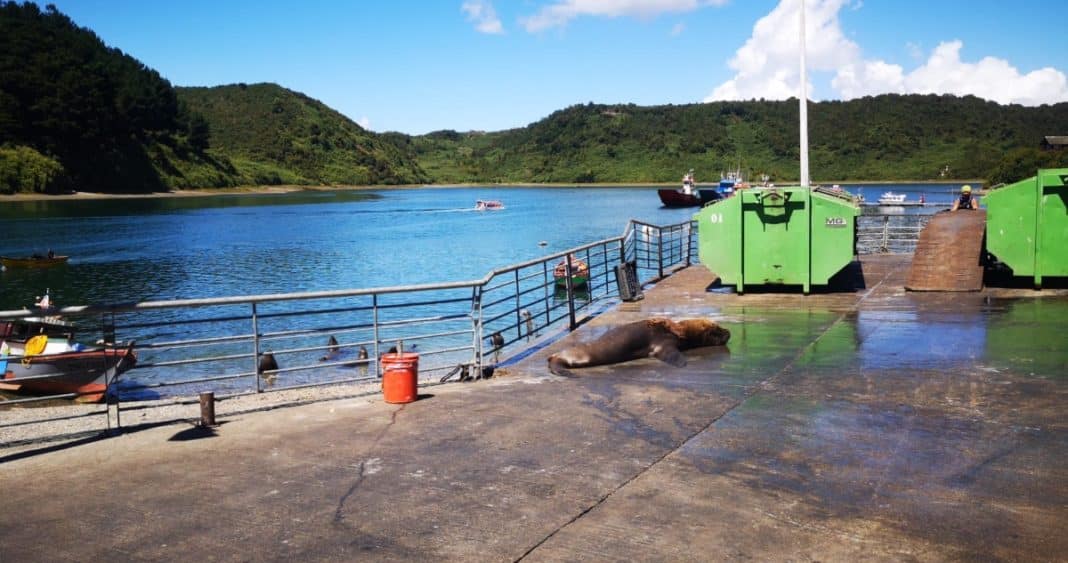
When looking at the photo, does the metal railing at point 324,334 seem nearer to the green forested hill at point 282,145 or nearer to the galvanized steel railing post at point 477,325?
the galvanized steel railing post at point 477,325

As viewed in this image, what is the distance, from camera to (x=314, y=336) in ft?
78.2

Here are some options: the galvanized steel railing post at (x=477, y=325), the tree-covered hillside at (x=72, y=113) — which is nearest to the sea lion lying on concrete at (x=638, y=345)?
the galvanized steel railing post at (x=477, y=325)

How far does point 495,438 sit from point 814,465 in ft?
9.18

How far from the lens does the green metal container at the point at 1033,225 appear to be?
15.9 metres

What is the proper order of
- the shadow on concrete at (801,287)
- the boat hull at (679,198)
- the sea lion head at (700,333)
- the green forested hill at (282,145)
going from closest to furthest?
the sea lion head at (700,333) → the shadow on concrete at (801,287) → the boat hull at (679,198) → the green forested hill at (282,145)

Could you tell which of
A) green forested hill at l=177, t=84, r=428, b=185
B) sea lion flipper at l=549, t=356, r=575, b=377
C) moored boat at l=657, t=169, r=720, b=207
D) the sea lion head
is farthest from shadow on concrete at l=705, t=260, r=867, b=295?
green forested hill at l=177, t=84, r=428, b=185

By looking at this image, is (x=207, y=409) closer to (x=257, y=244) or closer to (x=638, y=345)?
(x=638, y=345)

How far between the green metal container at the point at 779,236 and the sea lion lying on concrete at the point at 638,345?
539 centimetres

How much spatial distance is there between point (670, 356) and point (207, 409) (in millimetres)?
5715

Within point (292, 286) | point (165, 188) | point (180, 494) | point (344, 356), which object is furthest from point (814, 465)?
point (165, 188)

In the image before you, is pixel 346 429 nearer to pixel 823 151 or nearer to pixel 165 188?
pixel 165 188

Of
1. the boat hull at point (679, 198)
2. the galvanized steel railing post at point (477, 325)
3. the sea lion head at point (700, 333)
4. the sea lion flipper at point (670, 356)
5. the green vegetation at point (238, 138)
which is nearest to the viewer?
the galvanized steel railing post at point (477, 325)

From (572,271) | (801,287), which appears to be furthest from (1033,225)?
(572,271)

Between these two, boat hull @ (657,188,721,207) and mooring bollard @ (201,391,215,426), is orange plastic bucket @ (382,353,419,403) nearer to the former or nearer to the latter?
mooring bollard @ (201,391,215,426)
